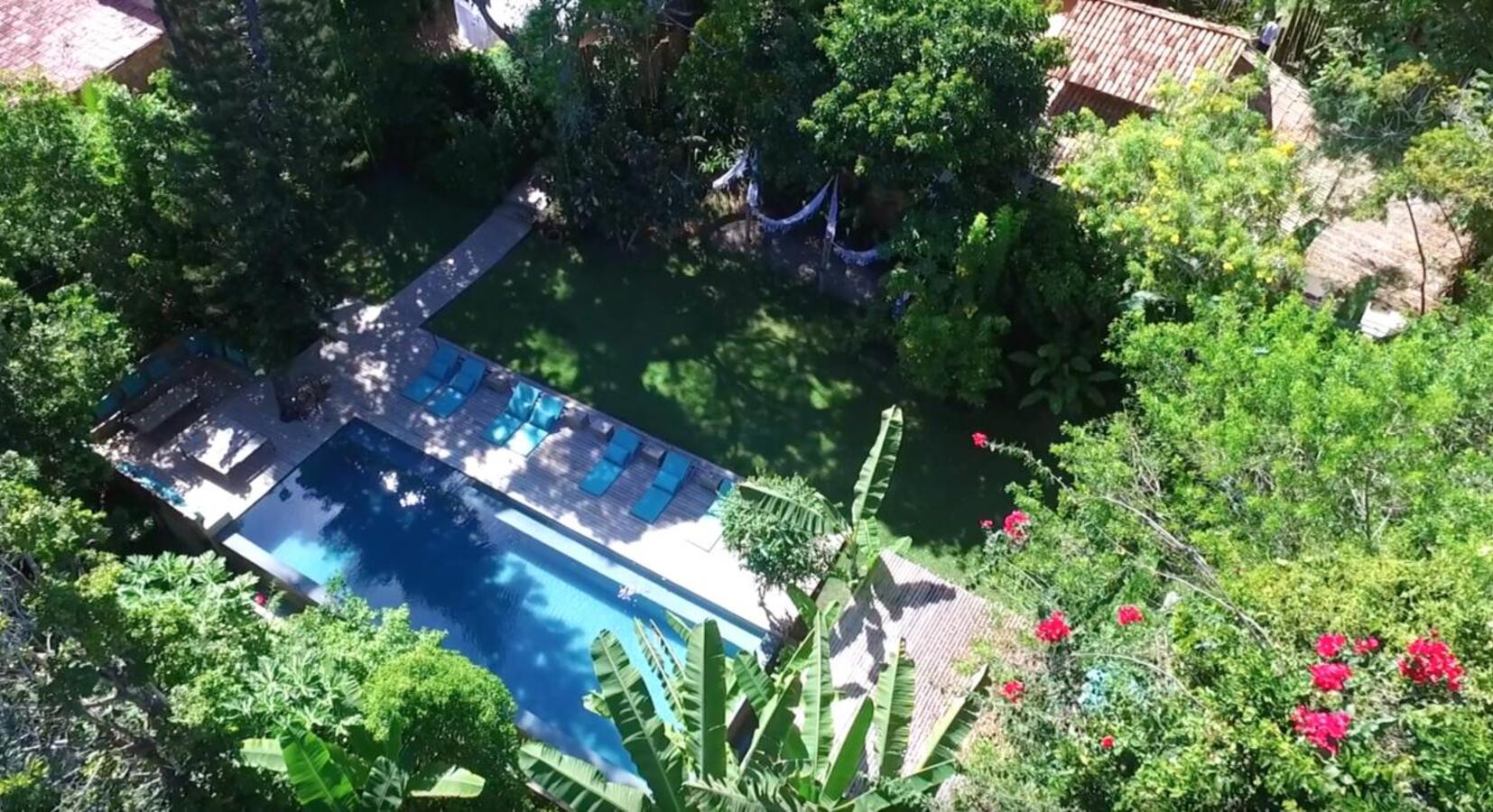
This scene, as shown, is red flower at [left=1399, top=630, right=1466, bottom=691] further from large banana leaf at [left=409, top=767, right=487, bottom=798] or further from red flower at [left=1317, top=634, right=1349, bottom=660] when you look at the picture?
large banana leaf at [left=409, top=767, right=487, bottom=798]

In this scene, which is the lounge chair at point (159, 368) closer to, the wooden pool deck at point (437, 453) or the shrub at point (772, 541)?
the wooden pool deck at point (437, 453)

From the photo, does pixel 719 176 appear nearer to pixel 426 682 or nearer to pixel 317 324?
pixel 317 324

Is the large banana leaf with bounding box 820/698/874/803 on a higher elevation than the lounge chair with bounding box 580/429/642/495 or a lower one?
higher

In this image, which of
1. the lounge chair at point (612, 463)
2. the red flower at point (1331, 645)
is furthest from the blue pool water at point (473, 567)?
the red flower at point (1331, 645)

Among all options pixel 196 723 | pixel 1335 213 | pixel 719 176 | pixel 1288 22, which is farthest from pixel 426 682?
pixel 1288 22

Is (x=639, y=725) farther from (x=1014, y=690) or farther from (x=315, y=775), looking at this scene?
(x=1014, y=690)

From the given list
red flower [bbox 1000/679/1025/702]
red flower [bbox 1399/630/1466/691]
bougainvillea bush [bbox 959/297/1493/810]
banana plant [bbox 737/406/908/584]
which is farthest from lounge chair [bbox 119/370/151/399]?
red flower [bbox 1399/630/1466/691]
